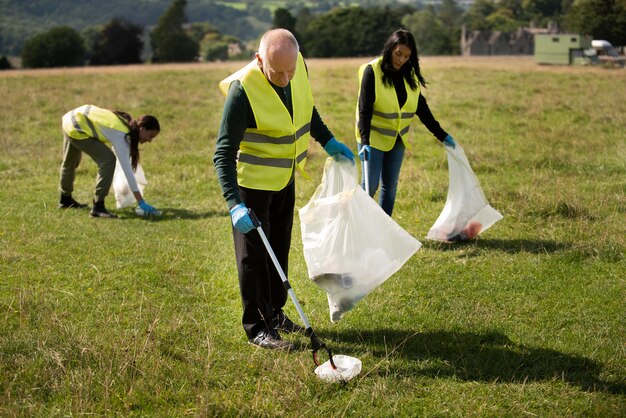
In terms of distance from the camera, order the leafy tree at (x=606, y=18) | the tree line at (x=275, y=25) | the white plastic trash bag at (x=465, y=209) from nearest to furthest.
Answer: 1. the white plastic trash bag at (x=465, y=209)
2. the leafy tree at (x=606, y=18)
3. the tree line at (x=275, y=25)

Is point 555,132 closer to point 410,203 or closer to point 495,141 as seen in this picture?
point 495,141

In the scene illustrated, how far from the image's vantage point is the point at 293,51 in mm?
4094

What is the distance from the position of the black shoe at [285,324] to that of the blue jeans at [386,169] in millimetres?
1948

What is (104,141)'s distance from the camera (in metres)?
8.16

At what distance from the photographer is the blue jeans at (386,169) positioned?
660 centimetres

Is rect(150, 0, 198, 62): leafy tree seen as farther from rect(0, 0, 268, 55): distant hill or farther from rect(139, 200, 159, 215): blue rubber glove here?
rect(139, 200, 159, 215): blue rubber glove

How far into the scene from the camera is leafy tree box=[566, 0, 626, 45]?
18573 mm

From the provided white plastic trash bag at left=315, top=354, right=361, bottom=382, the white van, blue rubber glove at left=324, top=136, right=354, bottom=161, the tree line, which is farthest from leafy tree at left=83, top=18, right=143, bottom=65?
white plastic trash bag at left=315, top=354, right=361, bottom=382

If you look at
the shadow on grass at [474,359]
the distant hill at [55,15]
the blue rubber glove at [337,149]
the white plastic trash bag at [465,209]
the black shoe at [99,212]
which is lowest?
the shadow on grass at [474,359]

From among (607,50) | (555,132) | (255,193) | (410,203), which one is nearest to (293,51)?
(255,193)

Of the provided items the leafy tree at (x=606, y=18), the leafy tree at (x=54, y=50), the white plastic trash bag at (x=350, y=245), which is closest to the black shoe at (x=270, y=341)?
the white plastic trash bag at (x=350, y=245)

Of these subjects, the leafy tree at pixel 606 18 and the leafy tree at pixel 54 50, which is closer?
the leafy tree at pixel 606 18

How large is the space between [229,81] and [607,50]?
98.5 ft

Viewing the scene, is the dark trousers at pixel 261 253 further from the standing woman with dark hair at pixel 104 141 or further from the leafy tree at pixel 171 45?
the leafy tree at pixel 171 45
